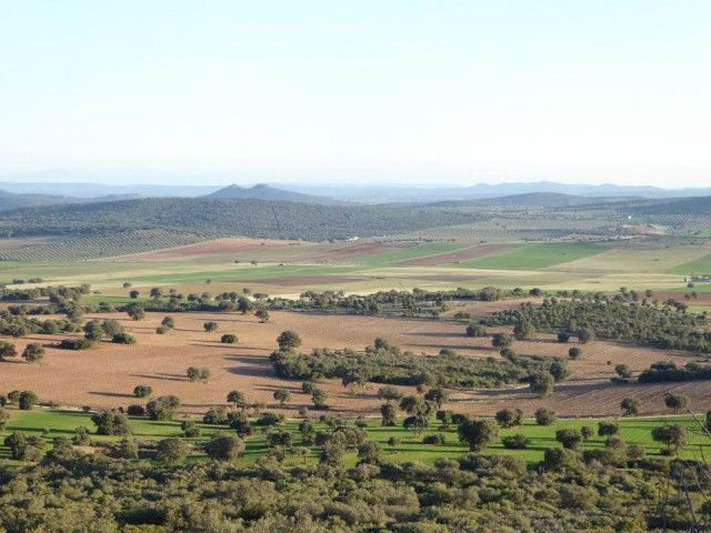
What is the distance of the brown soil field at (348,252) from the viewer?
488ft

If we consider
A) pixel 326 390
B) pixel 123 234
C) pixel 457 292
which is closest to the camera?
pixel 326 390

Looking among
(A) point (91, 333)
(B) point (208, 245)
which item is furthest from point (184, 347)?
(B) point (208, 245)

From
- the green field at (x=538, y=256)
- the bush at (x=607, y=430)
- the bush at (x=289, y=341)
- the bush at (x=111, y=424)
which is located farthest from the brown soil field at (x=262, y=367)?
the green field at (x=538, y=256)

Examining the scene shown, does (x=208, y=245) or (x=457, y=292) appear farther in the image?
(x=208, y=245)

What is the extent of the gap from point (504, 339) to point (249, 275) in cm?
6066

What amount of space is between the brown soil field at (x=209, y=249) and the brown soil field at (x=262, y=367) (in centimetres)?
7513

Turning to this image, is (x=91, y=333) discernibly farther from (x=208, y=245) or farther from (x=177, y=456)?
(x=208, y=245)

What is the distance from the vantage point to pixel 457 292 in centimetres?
10156

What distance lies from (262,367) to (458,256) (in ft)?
310

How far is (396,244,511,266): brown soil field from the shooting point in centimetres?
14159

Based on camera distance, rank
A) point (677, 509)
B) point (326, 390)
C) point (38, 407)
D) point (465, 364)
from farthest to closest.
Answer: point (465, 364) < point (326, 390) < point (38, 407) < point (677, 509)

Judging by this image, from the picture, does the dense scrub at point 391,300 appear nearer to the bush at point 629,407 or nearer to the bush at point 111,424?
the bush at point 629,407

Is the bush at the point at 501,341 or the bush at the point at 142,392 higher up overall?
the bush at the point at 142,392

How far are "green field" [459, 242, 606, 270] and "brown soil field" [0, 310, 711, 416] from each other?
2363 inches
